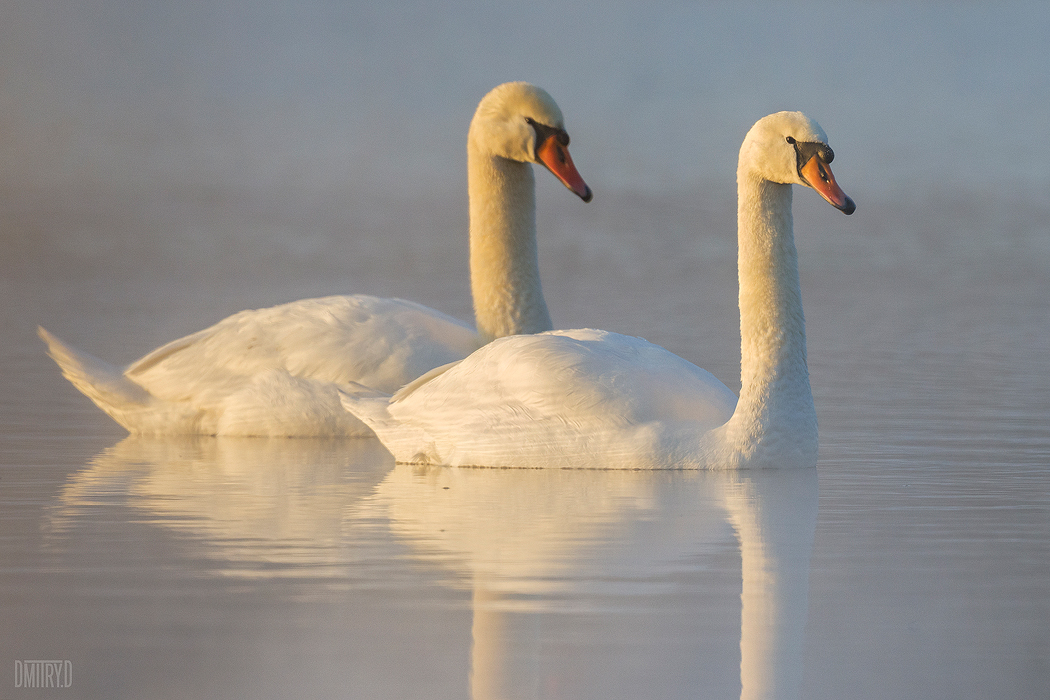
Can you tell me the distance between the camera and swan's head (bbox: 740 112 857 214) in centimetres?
811

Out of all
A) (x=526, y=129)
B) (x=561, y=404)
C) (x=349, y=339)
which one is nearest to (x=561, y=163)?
(x=526, y=129)

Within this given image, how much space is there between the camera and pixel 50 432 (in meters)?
10.4

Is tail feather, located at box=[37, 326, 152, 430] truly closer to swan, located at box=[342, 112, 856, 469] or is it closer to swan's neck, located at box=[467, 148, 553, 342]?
swan's neck, located at box=[467, 148, 553, 342]

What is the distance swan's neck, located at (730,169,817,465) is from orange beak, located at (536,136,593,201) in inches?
69.3

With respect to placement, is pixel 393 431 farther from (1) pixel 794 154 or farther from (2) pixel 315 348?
(1) pixel 794 154

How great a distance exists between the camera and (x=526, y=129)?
33.8ft

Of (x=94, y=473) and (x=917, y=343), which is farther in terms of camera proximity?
(x=917, y=343)

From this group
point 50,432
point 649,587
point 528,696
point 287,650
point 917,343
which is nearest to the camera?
point 528,696

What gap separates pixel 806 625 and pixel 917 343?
549 inches

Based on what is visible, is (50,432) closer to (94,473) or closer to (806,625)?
(94,473)

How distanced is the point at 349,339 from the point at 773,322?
2.89 metres

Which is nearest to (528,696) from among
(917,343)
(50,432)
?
(50,432)

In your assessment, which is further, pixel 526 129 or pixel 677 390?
pixel 526 129

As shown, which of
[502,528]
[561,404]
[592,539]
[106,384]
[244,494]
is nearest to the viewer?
[592,539]
